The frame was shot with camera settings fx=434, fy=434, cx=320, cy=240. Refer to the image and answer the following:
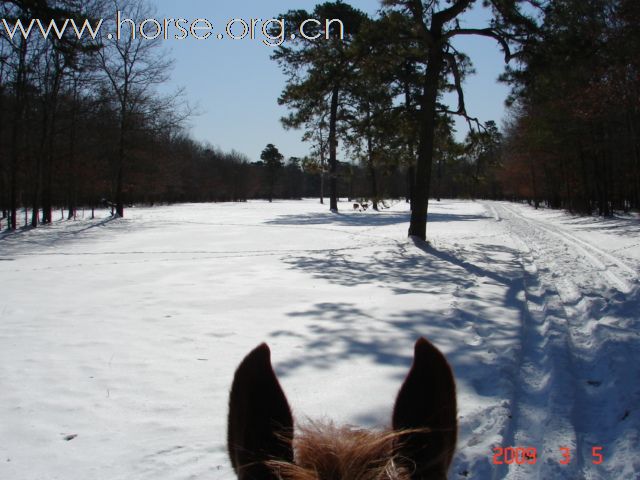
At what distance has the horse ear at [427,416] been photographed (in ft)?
3.56

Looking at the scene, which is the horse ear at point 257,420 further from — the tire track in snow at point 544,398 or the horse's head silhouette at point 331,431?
the tire track in snow at point 544,398

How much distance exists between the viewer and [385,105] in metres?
14.8

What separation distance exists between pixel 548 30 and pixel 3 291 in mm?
12853

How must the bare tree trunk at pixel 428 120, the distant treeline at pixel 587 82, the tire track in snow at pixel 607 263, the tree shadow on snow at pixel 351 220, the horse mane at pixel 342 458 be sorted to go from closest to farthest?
the horse mane at pixel 342 458, the tire track in snow at pixel 607 263, the distant treeline at pixel 587 82, the bare tree trunk at pixel 428 120, the tree shadow on snow at pixel 351 220

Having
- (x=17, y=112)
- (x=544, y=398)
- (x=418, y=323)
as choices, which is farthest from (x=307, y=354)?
(x=17, y=112)

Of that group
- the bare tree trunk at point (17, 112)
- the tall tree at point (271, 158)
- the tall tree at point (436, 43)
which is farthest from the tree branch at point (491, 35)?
the tall tree at point (271, 158)

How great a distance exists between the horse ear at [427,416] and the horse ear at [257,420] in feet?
0.99

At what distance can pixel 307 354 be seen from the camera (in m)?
4.20

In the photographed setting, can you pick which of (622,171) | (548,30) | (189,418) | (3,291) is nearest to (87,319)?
(3,291)

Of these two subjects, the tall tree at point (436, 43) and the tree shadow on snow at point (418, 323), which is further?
the tall tree at point (436, 43)

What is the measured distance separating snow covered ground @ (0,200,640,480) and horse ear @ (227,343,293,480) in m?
1.47
